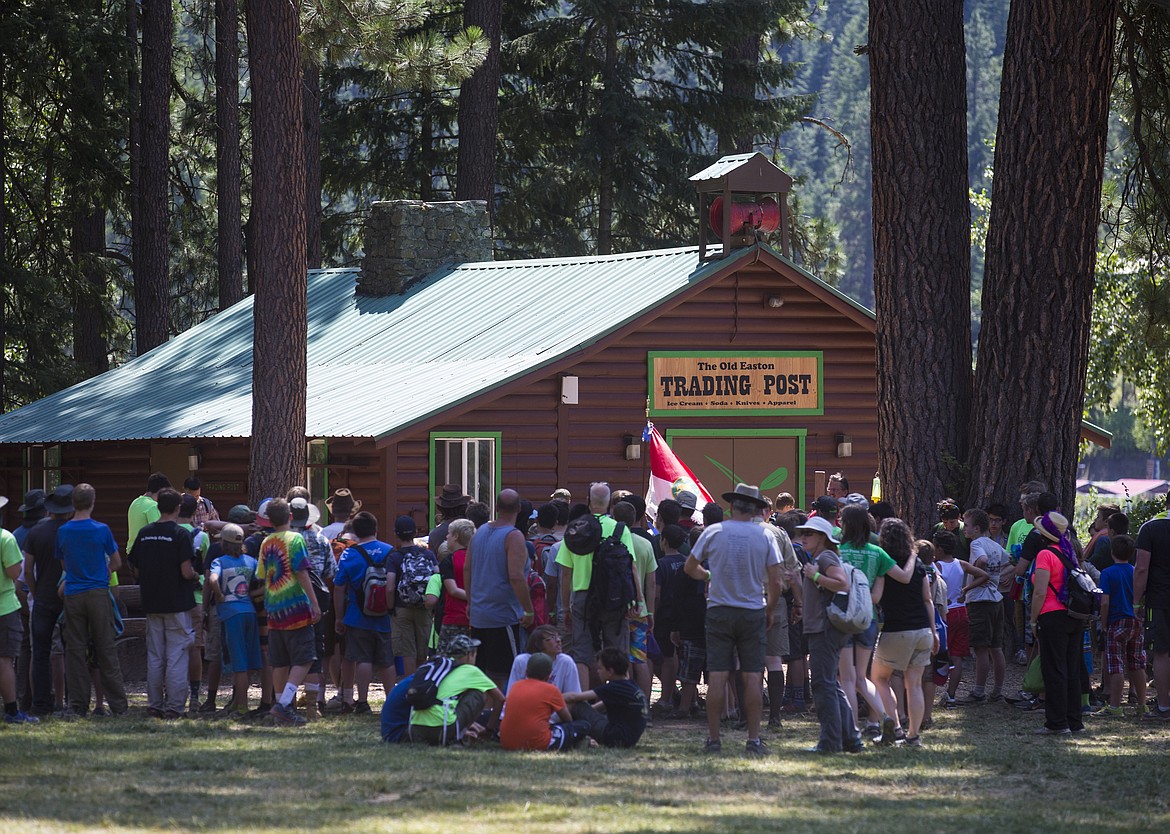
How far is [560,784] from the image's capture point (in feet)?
30.4

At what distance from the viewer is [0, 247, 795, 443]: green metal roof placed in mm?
19516

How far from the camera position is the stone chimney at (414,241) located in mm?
25438

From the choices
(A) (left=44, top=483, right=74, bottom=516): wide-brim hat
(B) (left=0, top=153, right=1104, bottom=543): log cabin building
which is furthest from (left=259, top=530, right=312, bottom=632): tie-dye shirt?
(B) (left=0, top=153, right=1104, bottom=543): log cabin building

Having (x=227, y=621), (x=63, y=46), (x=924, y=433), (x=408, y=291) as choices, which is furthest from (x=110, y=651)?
(x=63, y=46)

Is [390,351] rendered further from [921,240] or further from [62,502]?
[62,502]

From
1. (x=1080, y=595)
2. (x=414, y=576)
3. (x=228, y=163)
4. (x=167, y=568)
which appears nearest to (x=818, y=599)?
(x=1080, y=595)

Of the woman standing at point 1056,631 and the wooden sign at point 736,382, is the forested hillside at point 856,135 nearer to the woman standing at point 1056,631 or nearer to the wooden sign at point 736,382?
the wooden sign at point 736,382

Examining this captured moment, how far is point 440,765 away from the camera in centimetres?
984

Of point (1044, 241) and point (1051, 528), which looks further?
point (1044, 241)

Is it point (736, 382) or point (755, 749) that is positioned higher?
point (736, 382)

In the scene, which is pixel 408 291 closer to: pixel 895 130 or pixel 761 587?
pixel 895 130

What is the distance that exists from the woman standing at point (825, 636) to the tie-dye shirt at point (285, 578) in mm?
3522

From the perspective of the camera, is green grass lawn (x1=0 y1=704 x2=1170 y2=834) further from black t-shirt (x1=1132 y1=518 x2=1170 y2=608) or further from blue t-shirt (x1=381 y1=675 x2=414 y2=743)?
black t-shirt (x1=1132 y1=518 x2=1170 y2=608)

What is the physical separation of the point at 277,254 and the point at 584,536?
6300mm
